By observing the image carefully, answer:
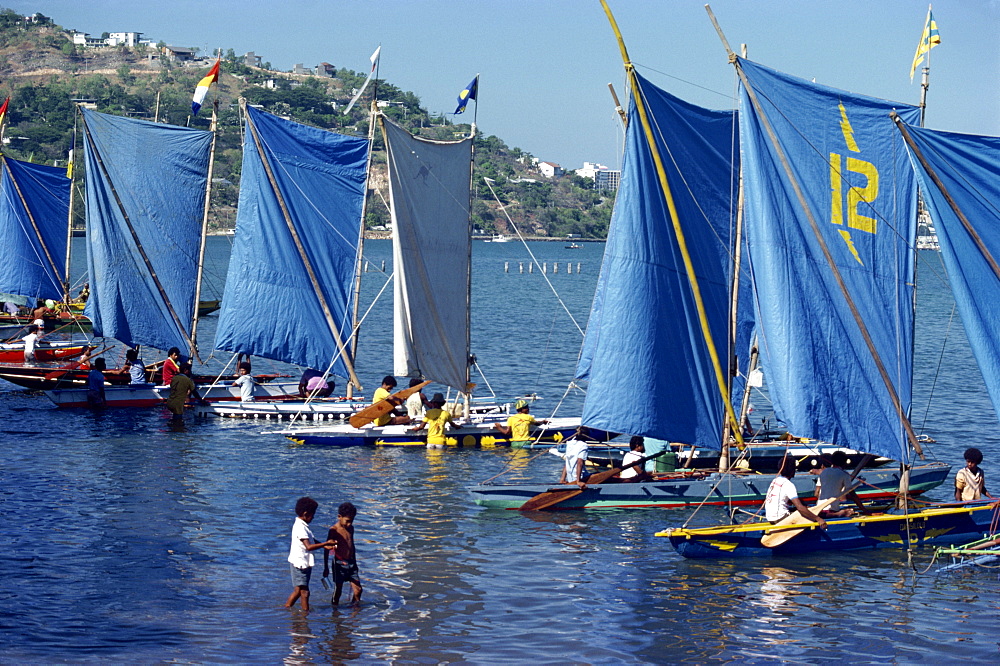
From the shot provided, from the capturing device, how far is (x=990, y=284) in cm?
2353

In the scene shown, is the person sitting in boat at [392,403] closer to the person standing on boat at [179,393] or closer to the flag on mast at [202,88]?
the person standing on boat at [179,393]

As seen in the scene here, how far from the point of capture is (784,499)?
25453 millimetres

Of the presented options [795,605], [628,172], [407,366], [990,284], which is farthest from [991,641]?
[407,366]

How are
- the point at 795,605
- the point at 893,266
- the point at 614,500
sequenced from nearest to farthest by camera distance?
1. the point at 795,605
2. the point at 893,266
3. the point at 614,500

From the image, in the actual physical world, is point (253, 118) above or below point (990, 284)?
above

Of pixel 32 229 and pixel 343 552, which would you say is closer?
pixel 343 552

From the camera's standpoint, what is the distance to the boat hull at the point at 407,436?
124ft

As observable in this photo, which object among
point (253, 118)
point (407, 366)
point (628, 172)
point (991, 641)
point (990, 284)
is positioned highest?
point (253, 118)

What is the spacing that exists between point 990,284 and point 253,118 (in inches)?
1061

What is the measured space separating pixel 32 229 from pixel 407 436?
1524 inches

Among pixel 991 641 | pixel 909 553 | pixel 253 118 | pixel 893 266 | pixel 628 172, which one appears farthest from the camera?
pixel 253 118

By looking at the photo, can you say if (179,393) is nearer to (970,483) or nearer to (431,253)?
(431,253)

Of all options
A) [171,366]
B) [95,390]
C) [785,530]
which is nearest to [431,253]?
[171,366]

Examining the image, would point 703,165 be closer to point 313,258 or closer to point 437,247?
point 437,247
